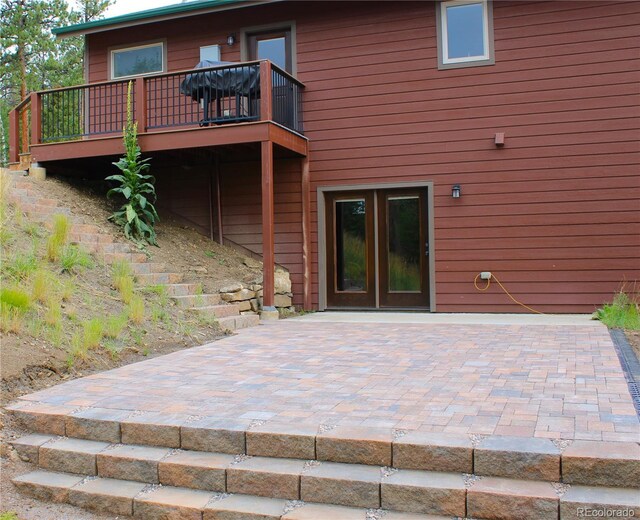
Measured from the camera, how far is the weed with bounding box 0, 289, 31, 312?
4.78 meters

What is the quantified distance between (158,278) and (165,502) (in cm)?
478

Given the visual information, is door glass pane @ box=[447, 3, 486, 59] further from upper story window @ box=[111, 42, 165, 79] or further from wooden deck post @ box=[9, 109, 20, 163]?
wooden deck post @ box=[9, 109, 20, 163]

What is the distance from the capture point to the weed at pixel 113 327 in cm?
532

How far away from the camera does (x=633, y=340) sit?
5.70 m

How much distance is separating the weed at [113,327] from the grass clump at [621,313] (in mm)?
5388

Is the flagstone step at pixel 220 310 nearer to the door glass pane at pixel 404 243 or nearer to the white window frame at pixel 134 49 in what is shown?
the door glass pane at pixel 404 243

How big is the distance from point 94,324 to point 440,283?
17.0ft

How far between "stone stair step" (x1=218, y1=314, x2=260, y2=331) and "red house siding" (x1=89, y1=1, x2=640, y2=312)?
1.83 m

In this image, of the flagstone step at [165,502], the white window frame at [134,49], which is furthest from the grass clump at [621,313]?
the white window frame at [134,49]

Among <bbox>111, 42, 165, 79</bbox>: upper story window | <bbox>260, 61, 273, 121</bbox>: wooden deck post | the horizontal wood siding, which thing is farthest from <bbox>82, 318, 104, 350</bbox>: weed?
<bbox>111, 42, 165, 79</bbox>: upper story window

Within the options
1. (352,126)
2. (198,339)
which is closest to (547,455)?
(198,339)

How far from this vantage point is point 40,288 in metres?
5.25

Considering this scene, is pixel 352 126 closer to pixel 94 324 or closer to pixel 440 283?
pixel 440 283

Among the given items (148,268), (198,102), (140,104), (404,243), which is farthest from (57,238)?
(404,243)
